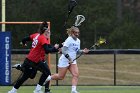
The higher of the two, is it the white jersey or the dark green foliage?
the dark green foliage

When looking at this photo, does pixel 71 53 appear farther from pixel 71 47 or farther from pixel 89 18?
pixel 89 18

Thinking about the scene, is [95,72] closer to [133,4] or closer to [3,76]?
[3,76]

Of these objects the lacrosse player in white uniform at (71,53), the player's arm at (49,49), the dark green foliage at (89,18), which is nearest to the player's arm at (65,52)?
the lacrosse player in white uniform at (71,53)

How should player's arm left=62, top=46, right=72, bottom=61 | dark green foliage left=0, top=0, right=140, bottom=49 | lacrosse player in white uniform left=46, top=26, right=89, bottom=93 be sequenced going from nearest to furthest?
player's arm left=62, top=46, right=72, bottom=61 → lacrosse player in white uniform left=46, top=26, right=89, bottom=93 → dark green foliage left=0, top=0, right=140, bottom=49

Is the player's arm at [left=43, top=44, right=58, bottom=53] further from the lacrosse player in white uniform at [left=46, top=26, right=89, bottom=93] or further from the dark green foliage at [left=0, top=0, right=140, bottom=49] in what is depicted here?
the dark green foliage at [left=0, top=0, right=140, bottom=49]

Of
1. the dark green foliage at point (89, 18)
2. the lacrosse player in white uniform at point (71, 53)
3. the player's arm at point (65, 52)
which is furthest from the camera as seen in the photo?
the dark green foliage at point (89, 18)

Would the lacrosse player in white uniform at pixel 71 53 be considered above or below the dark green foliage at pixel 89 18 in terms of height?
below

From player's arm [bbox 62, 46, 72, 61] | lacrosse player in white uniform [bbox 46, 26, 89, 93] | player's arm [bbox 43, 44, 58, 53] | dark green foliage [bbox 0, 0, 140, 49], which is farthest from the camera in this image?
dark green foliage [bbox 0, 0, 140, 49]

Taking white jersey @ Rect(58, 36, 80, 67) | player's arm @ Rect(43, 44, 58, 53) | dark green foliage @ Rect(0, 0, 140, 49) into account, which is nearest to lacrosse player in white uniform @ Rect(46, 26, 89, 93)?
white jersey @ Rect(58, 36, 80, 67)

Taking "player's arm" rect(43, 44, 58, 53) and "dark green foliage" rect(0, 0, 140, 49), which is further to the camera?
"dark green foliage" rect(0, 0, 140, 49)

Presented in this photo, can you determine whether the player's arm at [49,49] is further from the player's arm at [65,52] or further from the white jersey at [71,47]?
the white jersey at [71,47]

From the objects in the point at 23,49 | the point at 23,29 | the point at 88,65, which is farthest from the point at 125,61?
the point at 23,49

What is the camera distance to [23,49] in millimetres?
24906

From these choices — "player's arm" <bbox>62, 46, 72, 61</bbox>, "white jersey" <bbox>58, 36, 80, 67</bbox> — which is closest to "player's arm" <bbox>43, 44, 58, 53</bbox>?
"player's arm" <bbox>62, 46, 72, 61</bbox>
